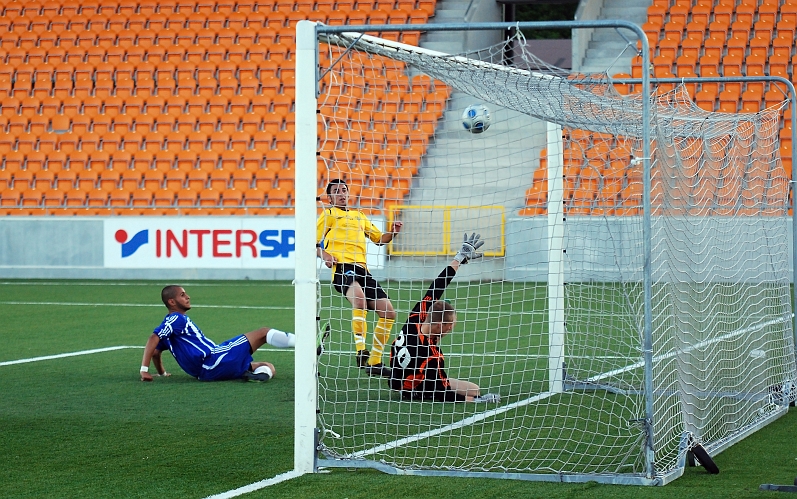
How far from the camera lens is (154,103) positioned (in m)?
22.5

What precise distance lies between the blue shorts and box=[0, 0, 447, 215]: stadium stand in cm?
1156

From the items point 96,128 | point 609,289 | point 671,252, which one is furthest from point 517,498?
point 96,128

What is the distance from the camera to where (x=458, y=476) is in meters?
5.41

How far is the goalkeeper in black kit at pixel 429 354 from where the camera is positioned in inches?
287

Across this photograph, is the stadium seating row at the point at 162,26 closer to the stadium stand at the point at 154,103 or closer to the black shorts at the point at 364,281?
the stadium stand at the point at 154,103

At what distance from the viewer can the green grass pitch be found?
201 inches

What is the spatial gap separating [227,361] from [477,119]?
2.65 metres

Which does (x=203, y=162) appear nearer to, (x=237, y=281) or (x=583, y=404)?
(x=237, y=281)

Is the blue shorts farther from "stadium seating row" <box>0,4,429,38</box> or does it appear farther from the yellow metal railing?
"stadium seating row" <box>0,4,429,38</box>

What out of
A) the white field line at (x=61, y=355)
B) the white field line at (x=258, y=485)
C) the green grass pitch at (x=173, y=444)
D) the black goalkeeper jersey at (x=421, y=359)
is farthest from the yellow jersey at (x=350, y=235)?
the white field line at (x=258, y=485)

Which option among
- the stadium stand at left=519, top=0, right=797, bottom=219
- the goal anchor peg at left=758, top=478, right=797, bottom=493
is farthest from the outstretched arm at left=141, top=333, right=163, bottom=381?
the stadium stand at left=519, top=0, right=797, bottom=219

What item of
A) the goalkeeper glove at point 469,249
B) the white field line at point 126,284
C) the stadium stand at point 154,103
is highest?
the stadium stand at point 154,103

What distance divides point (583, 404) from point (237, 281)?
12.5 metres

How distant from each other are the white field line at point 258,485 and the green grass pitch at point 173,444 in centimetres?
5
